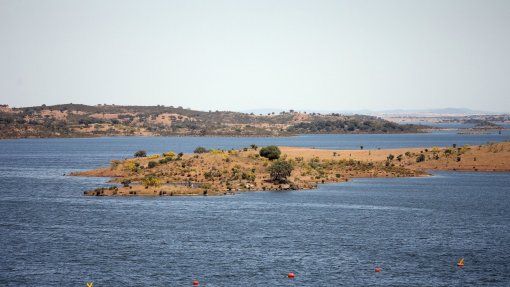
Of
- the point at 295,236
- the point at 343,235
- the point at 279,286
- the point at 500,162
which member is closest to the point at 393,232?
the point at 343,235

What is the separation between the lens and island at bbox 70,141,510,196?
112 metres

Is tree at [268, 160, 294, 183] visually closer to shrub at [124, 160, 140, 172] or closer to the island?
the island

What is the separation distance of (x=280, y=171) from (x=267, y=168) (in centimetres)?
921

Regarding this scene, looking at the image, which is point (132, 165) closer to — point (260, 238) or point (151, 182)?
point (151, 182)

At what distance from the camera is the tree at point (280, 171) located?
11831cm

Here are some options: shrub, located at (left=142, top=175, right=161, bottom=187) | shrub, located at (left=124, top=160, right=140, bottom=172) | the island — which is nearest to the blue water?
the island

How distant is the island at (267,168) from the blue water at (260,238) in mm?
8187

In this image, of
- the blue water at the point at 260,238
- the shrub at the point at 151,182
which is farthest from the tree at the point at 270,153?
the shrub at the point at 151,182

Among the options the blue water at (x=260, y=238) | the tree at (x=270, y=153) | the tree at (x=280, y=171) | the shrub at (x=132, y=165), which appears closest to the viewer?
the blue water at (x=260, y=238)

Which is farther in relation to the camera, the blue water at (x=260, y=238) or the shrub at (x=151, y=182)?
the shrub at (x=151, y=182)

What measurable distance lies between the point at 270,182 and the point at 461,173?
5066 centimetres

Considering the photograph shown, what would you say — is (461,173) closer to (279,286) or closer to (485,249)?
(485,249)

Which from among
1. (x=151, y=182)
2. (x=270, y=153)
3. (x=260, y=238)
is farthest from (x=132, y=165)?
(x=260, y=238)

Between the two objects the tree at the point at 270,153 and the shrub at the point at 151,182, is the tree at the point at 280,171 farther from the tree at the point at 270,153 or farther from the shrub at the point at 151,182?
the shrub at the point at 151,182
